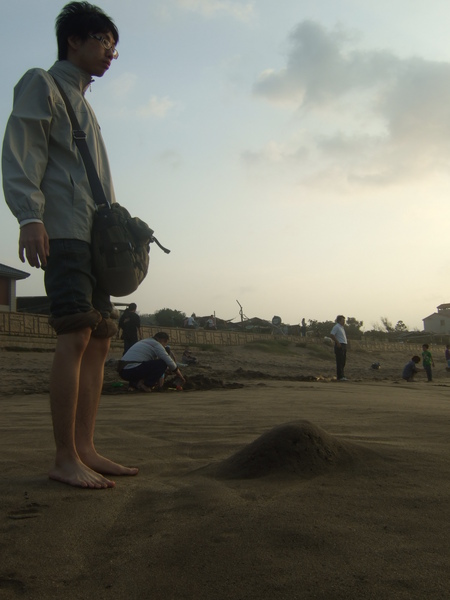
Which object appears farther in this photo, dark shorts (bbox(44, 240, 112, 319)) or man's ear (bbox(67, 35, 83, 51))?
man's ear (bbox(67, 35, 83, 51))

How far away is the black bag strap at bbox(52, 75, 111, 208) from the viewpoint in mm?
2600

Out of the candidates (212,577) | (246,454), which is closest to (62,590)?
(212,577)

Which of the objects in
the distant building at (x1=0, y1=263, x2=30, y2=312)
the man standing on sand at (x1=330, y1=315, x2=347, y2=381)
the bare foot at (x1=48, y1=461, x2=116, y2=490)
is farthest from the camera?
the distant building at (x1=0, y1=263, x2=30, y2=312)

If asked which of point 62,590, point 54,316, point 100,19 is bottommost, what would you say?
point 62,590

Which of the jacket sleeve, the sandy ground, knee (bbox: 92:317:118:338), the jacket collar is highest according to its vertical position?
the jacket collar

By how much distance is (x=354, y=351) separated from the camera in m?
30.1

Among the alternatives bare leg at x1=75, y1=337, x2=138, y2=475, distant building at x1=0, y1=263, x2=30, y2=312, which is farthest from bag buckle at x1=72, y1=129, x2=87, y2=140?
distant building at x1=0, y1=263, x2=30, y2=312

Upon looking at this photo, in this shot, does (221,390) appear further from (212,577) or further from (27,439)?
(212,577)

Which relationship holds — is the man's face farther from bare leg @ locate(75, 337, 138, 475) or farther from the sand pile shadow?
the sand pile shadow

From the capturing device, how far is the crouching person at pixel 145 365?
7.97m

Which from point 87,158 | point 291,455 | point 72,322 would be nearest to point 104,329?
point 72,322

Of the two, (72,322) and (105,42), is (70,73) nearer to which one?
(105,42)

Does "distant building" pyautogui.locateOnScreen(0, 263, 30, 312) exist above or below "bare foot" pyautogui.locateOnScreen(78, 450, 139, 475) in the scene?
above

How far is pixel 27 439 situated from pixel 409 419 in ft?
8.13
